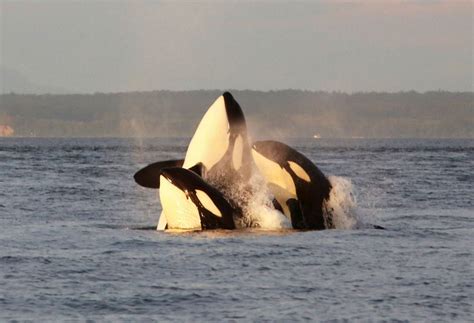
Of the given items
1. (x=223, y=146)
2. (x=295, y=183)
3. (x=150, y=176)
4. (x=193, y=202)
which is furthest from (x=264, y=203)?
(x=150, y=176)

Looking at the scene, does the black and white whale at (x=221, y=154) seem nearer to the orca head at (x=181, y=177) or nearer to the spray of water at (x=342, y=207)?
the orca head at (x=181, y=177)

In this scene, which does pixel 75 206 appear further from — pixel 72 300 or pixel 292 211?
pixel 72 300

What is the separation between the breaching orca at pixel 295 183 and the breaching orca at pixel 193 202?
4.42 feet

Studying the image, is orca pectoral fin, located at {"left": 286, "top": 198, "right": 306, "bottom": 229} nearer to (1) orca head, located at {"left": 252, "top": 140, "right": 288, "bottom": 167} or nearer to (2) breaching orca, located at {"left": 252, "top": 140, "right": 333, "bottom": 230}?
(2) breaching orca, located at {"left": 252, "top": 140, "right": 333, "bottom": 230}

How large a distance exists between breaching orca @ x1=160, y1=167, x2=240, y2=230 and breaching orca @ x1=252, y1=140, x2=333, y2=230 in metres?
1.35

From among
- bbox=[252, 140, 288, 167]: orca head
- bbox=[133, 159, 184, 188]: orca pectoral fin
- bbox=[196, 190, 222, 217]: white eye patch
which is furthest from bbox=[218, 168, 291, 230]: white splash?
bbox=[133, 159, 184, 188]: orca pectoral fin

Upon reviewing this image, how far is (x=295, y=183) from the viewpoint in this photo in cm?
2411

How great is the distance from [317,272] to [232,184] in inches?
235

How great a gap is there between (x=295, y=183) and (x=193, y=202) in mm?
2571

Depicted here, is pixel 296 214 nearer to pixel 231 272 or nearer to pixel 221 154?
pixel 221 154

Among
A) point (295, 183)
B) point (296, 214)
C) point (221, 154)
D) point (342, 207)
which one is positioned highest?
point (221, 154)

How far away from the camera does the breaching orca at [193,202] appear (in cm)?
2288

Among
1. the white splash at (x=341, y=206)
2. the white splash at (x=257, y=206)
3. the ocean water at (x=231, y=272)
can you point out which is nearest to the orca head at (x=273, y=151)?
the white splash at (x=257, y=206)

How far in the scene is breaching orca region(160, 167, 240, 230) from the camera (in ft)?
75.0
